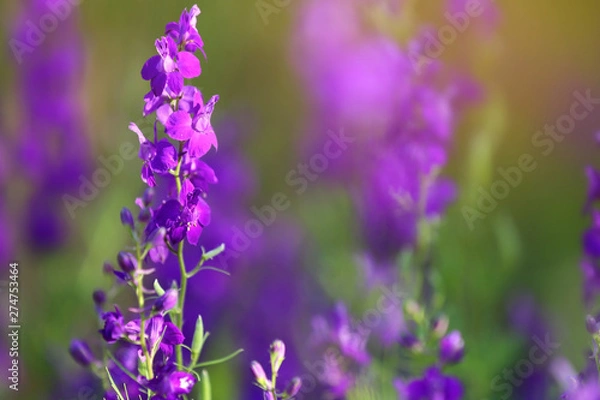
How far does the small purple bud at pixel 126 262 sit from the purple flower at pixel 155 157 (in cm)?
9

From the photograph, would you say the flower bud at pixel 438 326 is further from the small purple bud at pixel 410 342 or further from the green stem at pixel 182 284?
the green stem at pixel 182 284

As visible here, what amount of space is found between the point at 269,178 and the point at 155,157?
63.7 inches

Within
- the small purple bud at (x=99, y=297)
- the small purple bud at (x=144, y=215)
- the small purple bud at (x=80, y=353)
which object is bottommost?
the small purple bud at (x=80, y=353)

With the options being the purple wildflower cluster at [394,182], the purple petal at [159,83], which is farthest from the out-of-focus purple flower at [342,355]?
the purple petal at [159,83]

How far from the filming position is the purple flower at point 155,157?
1.02 metres

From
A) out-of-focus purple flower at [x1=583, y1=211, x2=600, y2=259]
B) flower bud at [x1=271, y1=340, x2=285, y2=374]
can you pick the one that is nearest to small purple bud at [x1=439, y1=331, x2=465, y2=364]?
out-of-focus purple flower at [x1=583, y1=211, x2=600, y2=259]

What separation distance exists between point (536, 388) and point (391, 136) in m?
0.74

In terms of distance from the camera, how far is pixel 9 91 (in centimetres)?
236

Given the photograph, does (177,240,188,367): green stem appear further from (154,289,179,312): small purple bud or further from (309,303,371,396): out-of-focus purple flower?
(309,303,371,396): out-of-focus purple flower

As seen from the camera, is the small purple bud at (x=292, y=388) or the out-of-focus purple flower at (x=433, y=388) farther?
the out-of-focus purple flower at (x=433, y=388)

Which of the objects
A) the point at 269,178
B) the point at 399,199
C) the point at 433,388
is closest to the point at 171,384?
the point at 433,388

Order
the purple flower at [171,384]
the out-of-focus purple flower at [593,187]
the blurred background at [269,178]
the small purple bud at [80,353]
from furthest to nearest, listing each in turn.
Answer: the blurred background at [269,178], the out-of-focus purple flower at [593,187], the small purple bud at [80,353], the purple flower at [171,384]

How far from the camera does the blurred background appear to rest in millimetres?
2061

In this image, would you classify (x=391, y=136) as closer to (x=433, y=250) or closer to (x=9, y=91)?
(x=433, y=250)
